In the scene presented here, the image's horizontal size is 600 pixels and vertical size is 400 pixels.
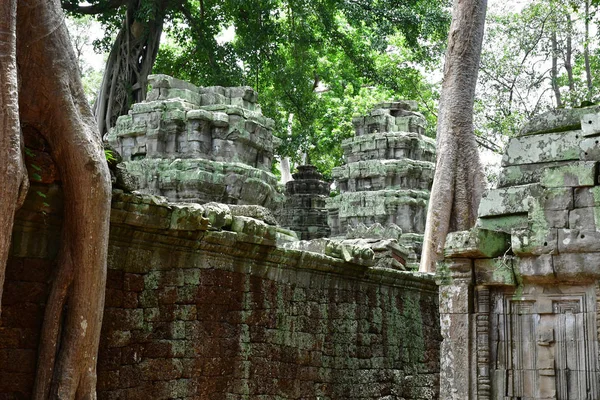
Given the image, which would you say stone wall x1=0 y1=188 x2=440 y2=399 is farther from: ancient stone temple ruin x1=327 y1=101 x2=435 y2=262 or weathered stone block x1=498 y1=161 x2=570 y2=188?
ancient stone temple ruin x1=327 y1=101 x2=435 y2=262

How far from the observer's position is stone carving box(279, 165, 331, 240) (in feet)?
57.0

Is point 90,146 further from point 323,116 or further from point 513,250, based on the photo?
point 323,116

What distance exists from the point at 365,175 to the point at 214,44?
411cm

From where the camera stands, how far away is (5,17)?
474cm

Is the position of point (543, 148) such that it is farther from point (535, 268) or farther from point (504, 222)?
point (535, 268)

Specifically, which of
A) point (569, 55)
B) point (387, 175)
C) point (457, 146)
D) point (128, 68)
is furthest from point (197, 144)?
point (569, 55)

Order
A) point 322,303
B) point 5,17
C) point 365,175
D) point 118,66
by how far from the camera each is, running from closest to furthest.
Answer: point 5,17
point 322,303
point 118,66
point 365,175

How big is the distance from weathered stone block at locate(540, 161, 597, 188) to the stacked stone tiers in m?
4.52

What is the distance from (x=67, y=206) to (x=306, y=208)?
1230cm

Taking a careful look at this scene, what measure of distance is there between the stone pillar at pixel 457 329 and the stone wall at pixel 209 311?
171 cm

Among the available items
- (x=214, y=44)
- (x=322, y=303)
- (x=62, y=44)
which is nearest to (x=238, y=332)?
(x=322, y=303)

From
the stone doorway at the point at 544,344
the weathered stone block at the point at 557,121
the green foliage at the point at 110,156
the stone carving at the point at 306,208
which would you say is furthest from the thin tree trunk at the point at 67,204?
the stone carving at the point at 306,208

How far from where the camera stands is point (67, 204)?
5379 mm

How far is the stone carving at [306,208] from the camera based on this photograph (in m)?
17.4
